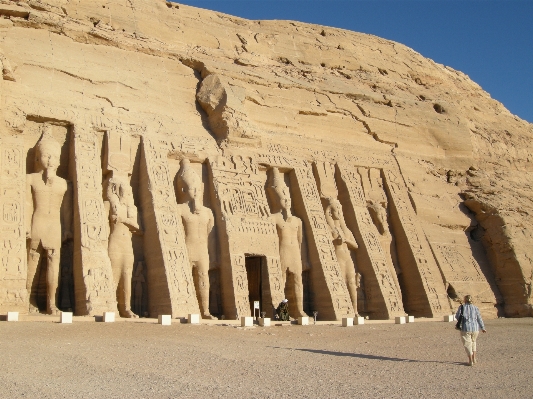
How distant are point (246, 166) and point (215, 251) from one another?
2494 millimetres

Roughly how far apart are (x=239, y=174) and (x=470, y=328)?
8.25 metres

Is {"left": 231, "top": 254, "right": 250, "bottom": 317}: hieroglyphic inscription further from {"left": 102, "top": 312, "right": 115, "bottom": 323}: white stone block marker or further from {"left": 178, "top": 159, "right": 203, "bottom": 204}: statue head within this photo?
{"left": 102, "top": 312, "right": 115, "bottom": 323}: white stone block marker

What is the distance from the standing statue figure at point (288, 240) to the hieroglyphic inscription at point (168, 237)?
8.70 ft

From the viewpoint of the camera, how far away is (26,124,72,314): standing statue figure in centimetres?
1170

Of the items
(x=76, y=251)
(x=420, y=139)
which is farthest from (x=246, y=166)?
(x=420, y=139)

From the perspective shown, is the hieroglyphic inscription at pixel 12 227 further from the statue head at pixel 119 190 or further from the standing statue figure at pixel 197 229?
the standing statue figure at pixel 197 229

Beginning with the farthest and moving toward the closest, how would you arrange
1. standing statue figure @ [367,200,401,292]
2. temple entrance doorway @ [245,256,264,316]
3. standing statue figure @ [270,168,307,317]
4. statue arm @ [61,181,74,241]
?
standing statue figure @ [367,200,401,292] < standing statue figure @ [270,168,307,317] < temple entrance doorway @ [245,256,264,316] < statue arm @ [61,181,74,241]

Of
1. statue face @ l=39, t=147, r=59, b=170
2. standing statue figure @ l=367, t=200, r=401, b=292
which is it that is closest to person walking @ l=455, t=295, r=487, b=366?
statue face @ l=39, t=147, r=59, b=170

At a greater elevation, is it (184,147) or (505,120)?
(505,120)

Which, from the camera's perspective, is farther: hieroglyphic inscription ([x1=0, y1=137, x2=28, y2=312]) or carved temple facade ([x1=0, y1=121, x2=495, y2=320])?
carved temple facade ([x1=0, y1=121, x2=495, y2=320])

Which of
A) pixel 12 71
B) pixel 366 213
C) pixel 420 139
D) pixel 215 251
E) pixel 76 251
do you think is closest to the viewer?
pixel 76 251

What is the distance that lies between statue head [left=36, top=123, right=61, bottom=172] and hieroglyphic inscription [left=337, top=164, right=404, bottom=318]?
7.73 m

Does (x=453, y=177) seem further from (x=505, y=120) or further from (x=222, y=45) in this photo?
(x=222, y=45)

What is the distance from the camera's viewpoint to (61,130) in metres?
13.2
